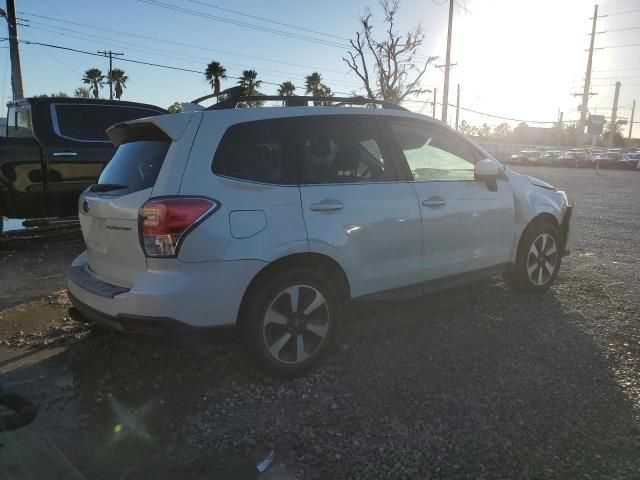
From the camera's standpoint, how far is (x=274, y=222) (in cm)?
322

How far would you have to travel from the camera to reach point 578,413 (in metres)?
3.05

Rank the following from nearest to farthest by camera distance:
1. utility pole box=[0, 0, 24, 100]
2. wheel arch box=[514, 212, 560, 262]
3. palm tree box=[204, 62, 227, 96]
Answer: wheel arch box=[514, 212, 560, 262]
utility pole box=[0, 0, 24, 100]
palm tree box=[204, 62, 227, 96]

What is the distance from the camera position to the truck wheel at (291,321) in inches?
128

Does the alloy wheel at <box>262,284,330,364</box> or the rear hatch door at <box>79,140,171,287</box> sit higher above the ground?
the rear hatch door at <box>79,140,171,287</box>

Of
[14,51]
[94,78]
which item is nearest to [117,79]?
[94,78]

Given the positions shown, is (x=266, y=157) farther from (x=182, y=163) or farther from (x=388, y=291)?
(x=388, y=291)

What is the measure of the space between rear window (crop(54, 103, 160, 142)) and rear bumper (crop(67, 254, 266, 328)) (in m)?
4.82

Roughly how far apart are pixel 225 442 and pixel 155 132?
6.32ft

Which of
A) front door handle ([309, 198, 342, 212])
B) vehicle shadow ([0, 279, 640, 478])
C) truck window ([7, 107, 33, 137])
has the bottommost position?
vehicle shadow ([0, 279, 640, 478])

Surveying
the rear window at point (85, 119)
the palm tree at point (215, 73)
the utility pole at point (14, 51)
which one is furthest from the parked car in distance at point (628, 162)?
the rear window at point (85, 119)

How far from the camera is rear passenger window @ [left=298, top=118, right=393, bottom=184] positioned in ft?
11.7

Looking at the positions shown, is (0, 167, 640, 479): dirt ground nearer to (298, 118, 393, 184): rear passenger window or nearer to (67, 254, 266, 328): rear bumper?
(67, 254, 266, 328): rear bumper

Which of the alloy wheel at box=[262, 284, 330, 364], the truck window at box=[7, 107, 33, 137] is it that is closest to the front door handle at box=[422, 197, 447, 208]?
the alloy wheel at box=[262, 284, 330, 364]

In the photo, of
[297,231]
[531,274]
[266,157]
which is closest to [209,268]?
[297,231]
